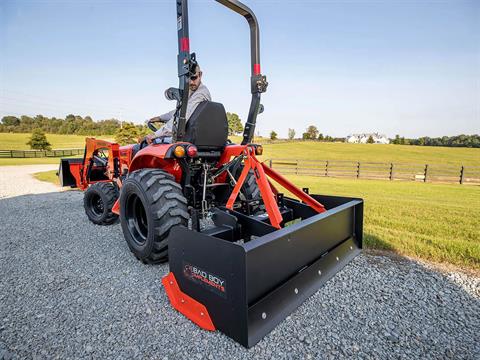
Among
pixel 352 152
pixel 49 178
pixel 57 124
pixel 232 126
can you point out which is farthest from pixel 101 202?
pixel 57 124

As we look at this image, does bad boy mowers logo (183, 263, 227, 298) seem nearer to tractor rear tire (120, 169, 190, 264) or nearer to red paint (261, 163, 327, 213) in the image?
tractor rear tire (120, 169, 190, 264)

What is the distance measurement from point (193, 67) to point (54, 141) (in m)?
64.1

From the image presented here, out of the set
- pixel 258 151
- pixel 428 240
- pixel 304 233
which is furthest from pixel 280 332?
pixel 428 240

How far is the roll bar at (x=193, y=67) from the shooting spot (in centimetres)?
263

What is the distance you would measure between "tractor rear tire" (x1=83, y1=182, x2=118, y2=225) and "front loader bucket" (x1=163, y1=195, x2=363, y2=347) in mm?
2548

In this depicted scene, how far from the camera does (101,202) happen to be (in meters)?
4.94

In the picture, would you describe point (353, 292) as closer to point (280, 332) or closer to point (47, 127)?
point (280, 332)

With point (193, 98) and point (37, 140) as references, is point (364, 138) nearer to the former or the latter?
point (37, 140)

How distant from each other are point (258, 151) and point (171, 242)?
157 centimetres

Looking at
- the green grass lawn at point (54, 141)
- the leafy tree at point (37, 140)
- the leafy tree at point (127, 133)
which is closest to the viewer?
the leafy tree at point (127, 133)

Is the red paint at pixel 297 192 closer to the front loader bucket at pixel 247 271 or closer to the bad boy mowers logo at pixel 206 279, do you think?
the front loader bucket at pixel 247 271

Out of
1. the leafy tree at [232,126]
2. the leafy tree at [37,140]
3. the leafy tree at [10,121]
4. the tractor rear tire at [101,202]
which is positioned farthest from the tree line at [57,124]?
the tractor rear tire at [101,202]

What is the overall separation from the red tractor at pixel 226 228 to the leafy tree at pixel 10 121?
79.5m

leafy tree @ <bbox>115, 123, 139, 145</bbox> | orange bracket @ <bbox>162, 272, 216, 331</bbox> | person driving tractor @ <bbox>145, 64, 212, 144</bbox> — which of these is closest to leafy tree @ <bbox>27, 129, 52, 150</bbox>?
leafy tree @ <bbox>115, 123, 139, 145</bbox>
